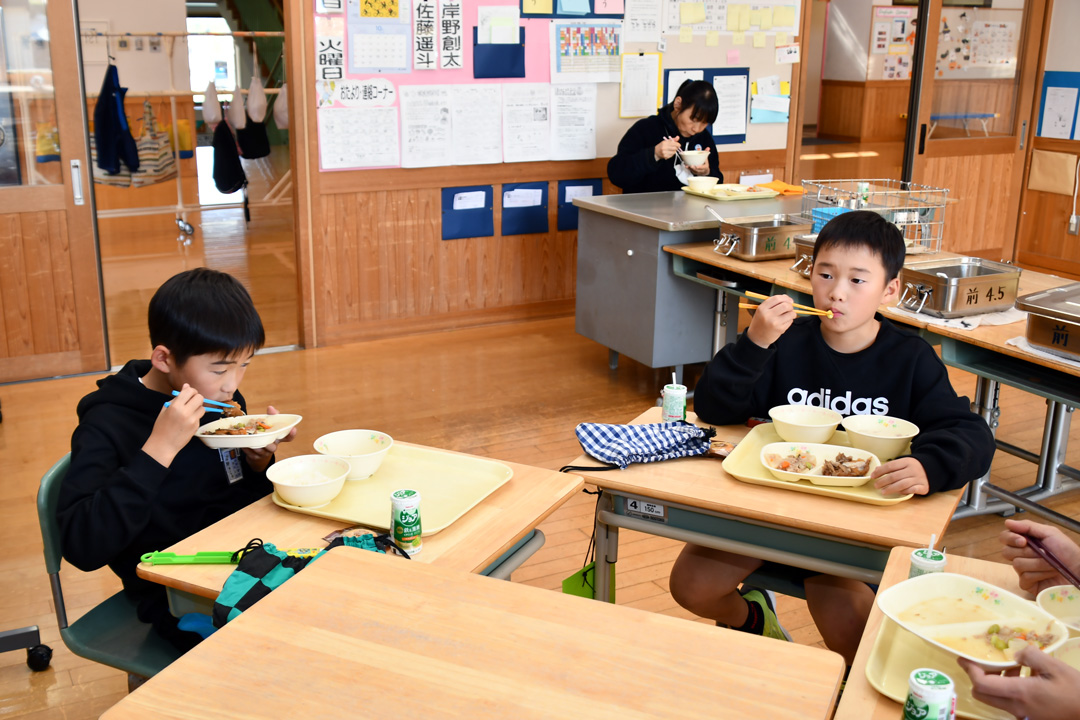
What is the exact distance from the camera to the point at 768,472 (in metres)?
1.91

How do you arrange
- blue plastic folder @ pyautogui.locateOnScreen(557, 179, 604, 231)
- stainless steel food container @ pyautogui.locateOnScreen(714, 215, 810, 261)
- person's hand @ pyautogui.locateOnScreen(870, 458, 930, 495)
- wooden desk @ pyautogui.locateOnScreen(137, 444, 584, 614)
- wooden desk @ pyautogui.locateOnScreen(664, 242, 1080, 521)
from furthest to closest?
blue plastic folder @ pyautogui.locateOnScreen(557, 179, 604, 231) → stainless steel food container @ pyautogui.locateOnScreen(714, 215, 810, 261) → wooden desk @ pyautogui.locateOnScreen(664, 242, 1080, 521) → person's hand @ pyautogui.locateOnScreen(870, 458, 930, 495) → wooden desk @ pyautogui.locateOnScreen(137, 444, 584, 614)

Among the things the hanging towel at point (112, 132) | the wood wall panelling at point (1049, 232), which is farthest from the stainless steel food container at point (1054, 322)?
the hanging towel at point (112, 132)

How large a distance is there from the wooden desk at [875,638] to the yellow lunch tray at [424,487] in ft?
2.27

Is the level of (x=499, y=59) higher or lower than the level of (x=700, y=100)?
higher

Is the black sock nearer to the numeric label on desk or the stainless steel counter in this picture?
the numeric label on desk

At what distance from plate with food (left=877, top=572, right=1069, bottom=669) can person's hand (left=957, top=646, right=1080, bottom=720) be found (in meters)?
0.07

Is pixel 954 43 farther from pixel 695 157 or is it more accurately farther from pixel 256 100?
pixel 256 100

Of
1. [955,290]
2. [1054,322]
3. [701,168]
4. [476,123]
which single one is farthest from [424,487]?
[476,123]

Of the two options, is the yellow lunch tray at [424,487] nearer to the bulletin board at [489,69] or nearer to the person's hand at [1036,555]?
the person's hand at [1036,555]

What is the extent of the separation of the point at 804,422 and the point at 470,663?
3.60 ft

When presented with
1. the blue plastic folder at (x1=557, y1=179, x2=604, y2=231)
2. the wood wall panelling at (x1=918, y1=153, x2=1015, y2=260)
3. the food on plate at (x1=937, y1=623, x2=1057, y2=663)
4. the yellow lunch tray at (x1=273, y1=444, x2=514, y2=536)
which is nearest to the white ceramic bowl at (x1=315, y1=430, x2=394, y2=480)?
the yellow lunch tray at (x1=273, y1=444, x2=514, y2=536)

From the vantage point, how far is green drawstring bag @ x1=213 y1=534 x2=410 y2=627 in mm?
1392

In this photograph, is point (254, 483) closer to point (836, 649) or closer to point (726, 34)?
point (836, 649)

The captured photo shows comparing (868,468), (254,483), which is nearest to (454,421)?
(254,483)
